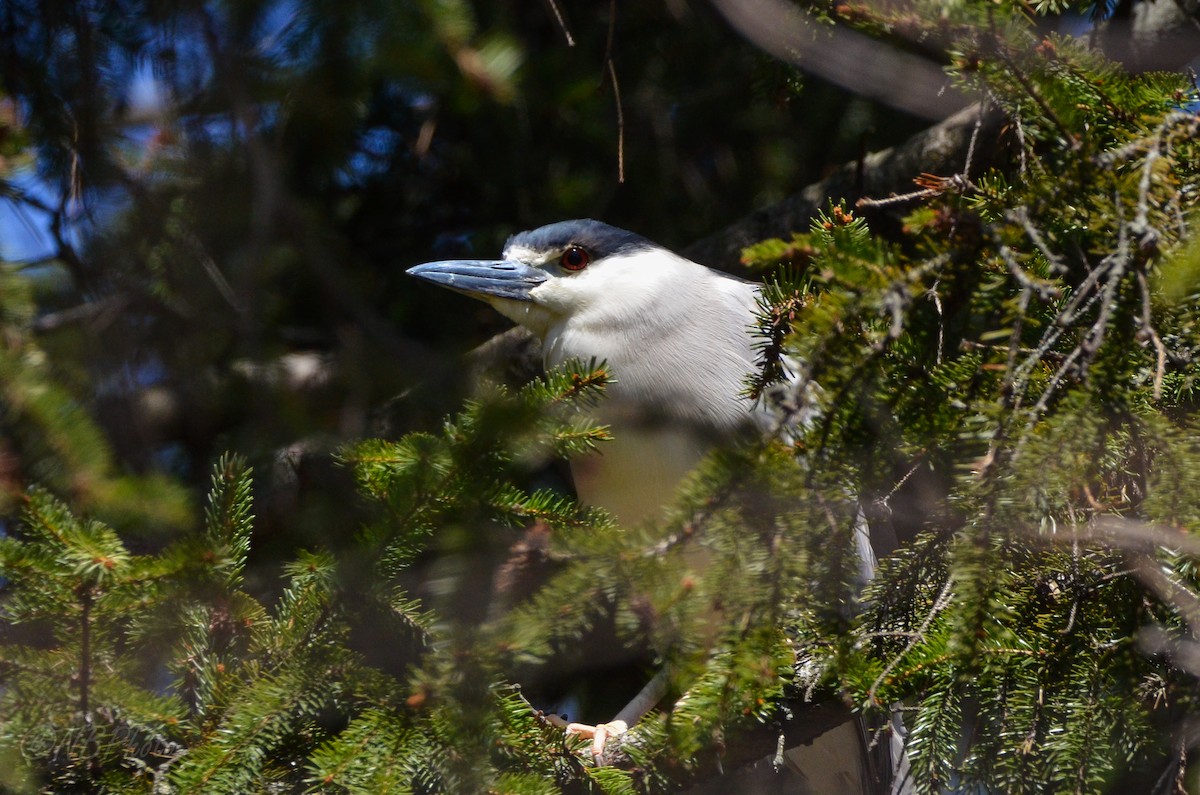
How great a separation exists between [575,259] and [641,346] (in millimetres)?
287

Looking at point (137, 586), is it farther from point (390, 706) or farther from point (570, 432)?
point (570, 432)

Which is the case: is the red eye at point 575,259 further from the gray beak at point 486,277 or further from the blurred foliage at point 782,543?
the blurred foliage at point 782,543

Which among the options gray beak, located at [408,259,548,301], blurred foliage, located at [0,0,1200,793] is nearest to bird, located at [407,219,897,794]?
gray beak, located at [408,259,548,301]

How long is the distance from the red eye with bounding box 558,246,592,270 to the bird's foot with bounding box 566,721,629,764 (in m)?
1.05

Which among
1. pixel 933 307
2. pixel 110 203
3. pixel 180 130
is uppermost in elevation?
pixel 180 130

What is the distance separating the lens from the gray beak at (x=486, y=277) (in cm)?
231

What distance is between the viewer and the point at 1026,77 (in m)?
1.19

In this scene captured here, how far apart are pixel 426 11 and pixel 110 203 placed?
1011 millimetres

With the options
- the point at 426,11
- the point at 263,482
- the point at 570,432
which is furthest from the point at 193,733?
the point at 426,11

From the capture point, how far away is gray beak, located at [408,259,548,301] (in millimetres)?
2307

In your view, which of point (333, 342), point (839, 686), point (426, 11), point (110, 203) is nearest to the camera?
point (839, 686)

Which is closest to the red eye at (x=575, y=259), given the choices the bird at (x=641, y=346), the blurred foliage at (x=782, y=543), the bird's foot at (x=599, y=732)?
the bird at (x=641, y=346)

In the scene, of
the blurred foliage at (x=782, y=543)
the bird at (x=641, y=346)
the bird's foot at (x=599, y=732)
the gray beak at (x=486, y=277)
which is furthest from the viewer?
the gray beak at (x=486, y=277)

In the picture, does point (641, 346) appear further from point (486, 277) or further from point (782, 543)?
point (782, 543)
